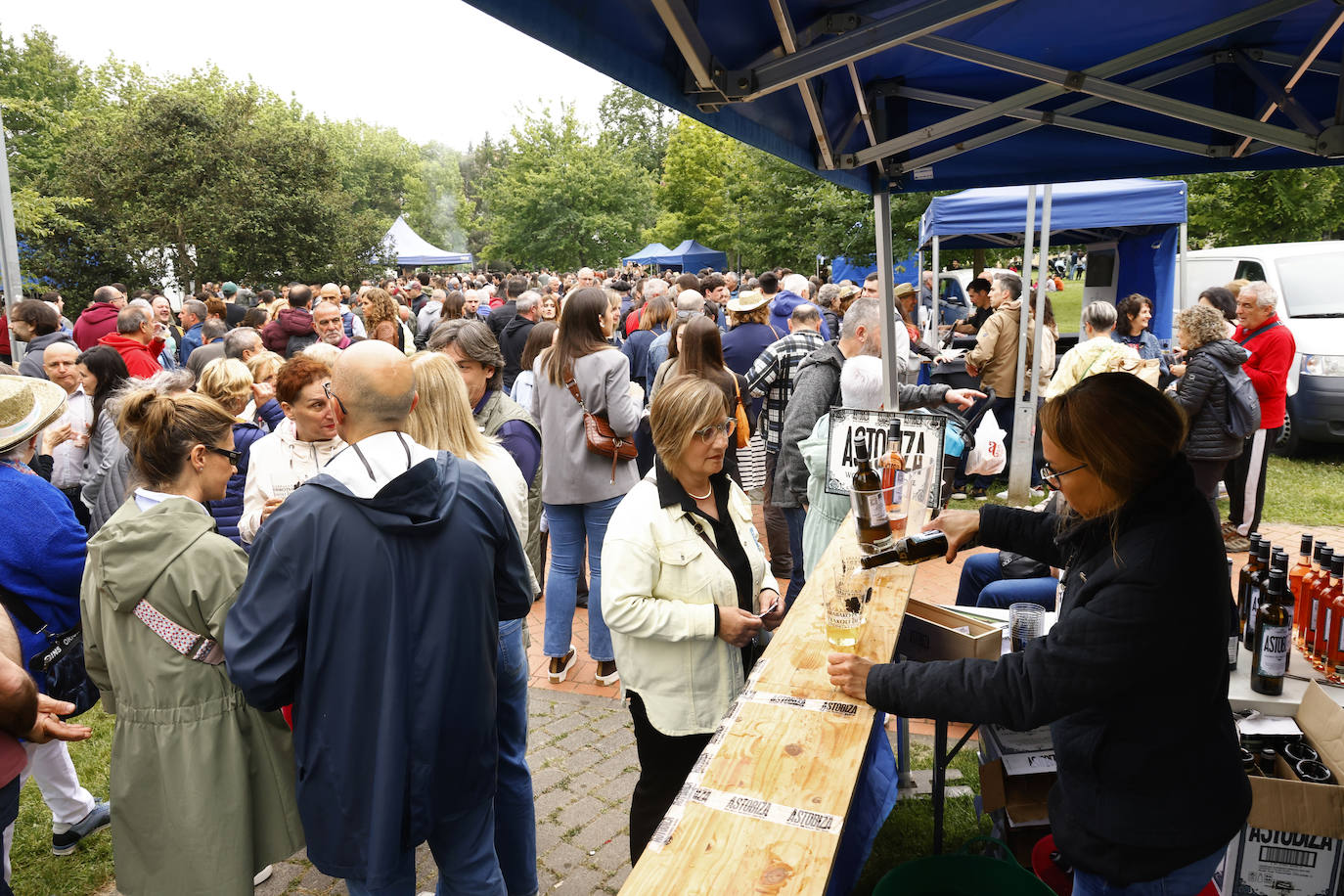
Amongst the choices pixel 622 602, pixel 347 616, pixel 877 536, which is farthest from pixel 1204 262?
pixel 347 616

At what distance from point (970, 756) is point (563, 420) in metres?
2.70

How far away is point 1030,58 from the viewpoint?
3.19 metres

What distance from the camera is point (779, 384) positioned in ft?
19.8

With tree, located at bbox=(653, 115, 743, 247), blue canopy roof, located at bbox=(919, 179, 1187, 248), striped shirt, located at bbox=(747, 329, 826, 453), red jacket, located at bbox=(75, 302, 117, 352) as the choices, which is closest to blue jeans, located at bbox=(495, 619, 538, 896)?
striped shirt, located at bbox=(747, 329, 826, 453)

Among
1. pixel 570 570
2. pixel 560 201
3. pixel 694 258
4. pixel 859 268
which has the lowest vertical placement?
pixel 570 570

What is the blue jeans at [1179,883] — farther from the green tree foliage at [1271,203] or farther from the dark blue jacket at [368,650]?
the green tree foliage at [1271,203]

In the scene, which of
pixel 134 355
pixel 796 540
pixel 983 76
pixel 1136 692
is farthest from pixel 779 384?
pixel 134 355

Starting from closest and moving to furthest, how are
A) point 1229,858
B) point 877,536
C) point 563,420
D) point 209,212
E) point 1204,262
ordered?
point 1229,858
point 877,536
point 563,420
point 1204,262
point 209,212

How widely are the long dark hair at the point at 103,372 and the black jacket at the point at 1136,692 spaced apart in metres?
5.08

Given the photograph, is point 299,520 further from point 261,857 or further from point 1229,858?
point 1229,858

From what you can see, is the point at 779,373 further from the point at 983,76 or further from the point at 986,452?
the point at 983,76

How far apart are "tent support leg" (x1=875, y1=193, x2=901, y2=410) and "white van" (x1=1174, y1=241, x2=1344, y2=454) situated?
7062mm

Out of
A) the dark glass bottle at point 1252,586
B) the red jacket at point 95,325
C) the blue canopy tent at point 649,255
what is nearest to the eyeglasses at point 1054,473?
the dark glass bottle at point 1252,586

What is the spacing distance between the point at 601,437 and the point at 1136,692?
129 inches
